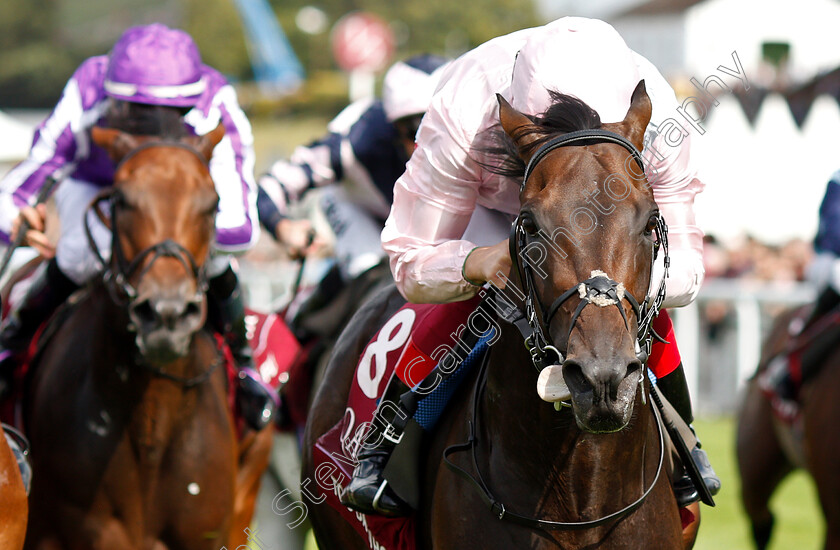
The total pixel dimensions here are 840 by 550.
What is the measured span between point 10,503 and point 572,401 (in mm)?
1938

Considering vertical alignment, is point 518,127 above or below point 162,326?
above

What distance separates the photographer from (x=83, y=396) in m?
4.64

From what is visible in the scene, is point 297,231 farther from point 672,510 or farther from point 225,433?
point 672,510

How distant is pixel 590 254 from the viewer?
253cm

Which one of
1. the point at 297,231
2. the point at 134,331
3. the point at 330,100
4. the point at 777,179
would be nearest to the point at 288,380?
the point at 297,231

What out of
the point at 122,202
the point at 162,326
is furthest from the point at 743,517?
the point at 122,202

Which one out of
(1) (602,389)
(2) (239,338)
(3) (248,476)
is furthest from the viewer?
(3) (248,476)

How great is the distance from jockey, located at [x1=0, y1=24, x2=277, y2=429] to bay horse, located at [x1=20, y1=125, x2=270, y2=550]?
225 millimetres

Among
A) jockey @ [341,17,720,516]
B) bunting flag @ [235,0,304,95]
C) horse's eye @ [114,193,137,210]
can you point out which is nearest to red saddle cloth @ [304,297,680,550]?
jockey @ [341,17,720,516]

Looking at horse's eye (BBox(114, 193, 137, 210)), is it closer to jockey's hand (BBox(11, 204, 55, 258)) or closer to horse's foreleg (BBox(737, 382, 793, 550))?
jockey's hand (BBox(11, 204, 55, 258))

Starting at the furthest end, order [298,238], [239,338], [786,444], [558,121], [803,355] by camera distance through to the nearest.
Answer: [786,444]
[803,355]
[298,238]
[239,338]
[558,121]

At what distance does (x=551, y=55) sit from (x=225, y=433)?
8.59 ft

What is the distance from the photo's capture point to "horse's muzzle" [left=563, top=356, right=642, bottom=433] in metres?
2.36

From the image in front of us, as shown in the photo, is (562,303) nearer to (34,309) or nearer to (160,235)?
(160,235)
